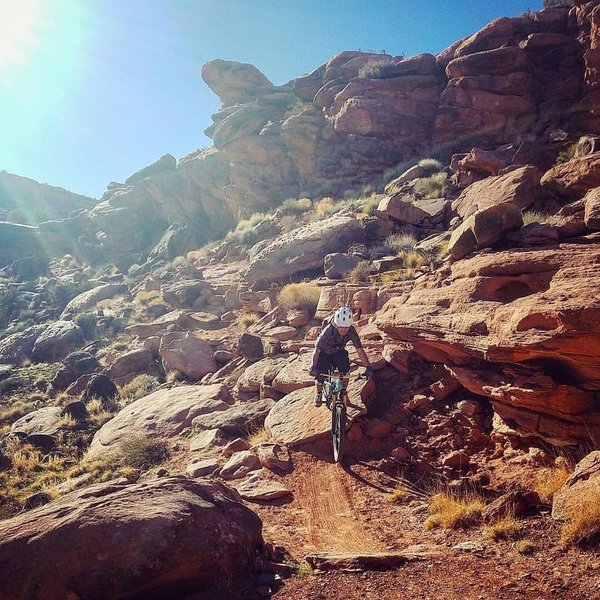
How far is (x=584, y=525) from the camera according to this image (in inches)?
143

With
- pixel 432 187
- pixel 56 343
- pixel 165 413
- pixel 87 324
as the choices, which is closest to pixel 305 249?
pixel 432 187

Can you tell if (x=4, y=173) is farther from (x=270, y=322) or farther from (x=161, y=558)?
(x=161, y=558)

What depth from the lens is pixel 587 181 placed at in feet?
32.0

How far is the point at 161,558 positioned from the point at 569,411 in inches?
211

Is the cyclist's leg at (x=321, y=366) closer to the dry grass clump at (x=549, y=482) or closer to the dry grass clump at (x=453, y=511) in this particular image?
the dry grass clump at (x=453, y=511)

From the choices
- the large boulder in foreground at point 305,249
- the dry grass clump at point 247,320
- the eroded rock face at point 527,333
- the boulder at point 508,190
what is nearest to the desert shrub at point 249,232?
the large boulder in foreground at point 305,249

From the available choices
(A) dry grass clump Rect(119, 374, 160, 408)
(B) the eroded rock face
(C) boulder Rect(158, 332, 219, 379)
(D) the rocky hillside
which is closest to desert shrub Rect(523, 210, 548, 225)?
(D) the rocky hillside

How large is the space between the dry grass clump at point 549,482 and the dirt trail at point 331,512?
6.51 ft

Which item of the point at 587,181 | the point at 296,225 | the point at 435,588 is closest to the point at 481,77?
the point at 296,225

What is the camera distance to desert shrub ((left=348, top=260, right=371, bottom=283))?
13.7 metres

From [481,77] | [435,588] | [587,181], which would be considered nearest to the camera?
[435,588]

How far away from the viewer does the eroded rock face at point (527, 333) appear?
557cm

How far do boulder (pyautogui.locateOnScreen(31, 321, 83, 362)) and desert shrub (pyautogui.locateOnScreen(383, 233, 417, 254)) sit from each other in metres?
17.8

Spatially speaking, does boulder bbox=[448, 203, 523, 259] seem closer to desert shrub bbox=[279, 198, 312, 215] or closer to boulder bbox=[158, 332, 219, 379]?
boulder bbox=[158, 332, 219, 379]
